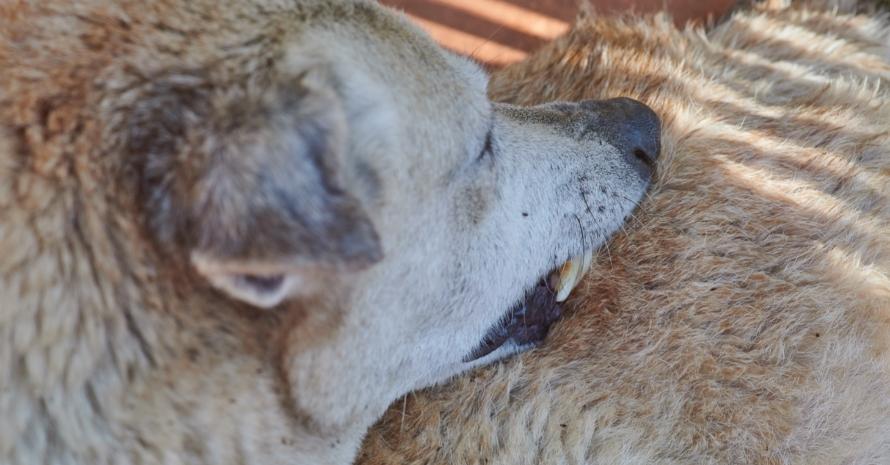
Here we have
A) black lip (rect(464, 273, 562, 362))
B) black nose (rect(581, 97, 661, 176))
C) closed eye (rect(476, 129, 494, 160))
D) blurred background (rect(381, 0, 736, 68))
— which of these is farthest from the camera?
blurred background (rect(381, 0, 736, 68))

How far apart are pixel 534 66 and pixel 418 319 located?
4.12 ft

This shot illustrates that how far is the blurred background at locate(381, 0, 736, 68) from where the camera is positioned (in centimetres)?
334

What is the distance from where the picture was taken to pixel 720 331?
2182mm

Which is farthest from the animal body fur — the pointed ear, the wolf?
the pointed ear

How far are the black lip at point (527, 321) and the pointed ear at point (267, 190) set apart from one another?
73cm

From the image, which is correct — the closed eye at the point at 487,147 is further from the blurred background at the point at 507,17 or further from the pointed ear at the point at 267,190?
the blurred background at the point at 507,17

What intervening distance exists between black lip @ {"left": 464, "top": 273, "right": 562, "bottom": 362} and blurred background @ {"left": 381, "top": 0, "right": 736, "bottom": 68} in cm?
138

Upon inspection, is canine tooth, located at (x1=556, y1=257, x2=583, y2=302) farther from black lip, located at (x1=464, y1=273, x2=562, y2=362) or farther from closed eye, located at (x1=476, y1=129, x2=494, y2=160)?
closed eye, located at (x1=476, y1=129, x2=494, y2=160)

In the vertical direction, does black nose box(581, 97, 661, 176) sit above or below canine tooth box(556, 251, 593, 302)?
above

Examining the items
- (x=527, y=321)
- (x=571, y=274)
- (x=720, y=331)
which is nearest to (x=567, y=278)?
(x=571, y=274)

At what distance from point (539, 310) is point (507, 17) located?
160 centimetres

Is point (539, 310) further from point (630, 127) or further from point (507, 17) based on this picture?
point (507, 17)

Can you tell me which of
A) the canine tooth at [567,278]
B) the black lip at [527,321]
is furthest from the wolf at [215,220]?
the canine tooth at [567,278]

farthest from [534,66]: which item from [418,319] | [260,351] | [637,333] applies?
[260,351]
